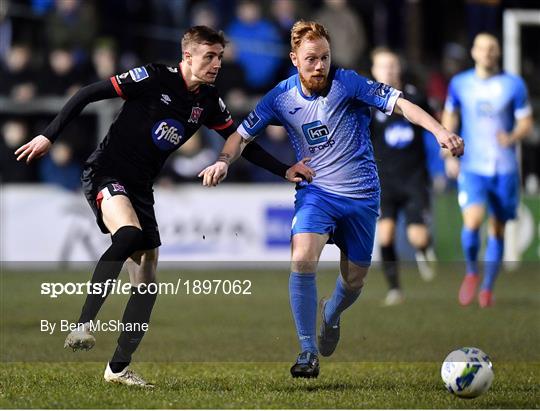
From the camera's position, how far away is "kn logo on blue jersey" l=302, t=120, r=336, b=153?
24.8ft

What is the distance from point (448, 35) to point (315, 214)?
1102 centimetres

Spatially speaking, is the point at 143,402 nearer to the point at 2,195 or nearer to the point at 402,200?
the point at 402,200

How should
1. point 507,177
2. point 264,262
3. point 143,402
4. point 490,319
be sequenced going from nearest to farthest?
point 143,402, point 490,319, point 507,177, point 264,262

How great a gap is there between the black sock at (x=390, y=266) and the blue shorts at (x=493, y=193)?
91cm

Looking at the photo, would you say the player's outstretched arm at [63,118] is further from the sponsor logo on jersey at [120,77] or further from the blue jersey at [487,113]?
the blue jersey at [487,113]

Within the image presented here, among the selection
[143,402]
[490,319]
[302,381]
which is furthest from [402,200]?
[143,402]

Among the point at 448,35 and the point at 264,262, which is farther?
the point at 448,35

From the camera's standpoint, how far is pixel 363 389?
7.15 m

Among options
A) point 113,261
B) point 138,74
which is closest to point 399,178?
point 138,74

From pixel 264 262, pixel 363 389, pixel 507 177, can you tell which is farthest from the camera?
pixel 264 262

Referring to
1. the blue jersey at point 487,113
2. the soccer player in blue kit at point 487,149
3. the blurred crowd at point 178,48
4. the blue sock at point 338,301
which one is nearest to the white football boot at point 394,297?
the soccer player in blue kit at point 487,149

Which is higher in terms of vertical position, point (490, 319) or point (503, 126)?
point (503, 126)

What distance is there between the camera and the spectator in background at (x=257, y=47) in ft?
55.5

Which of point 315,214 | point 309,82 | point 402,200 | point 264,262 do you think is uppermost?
point 309,82
